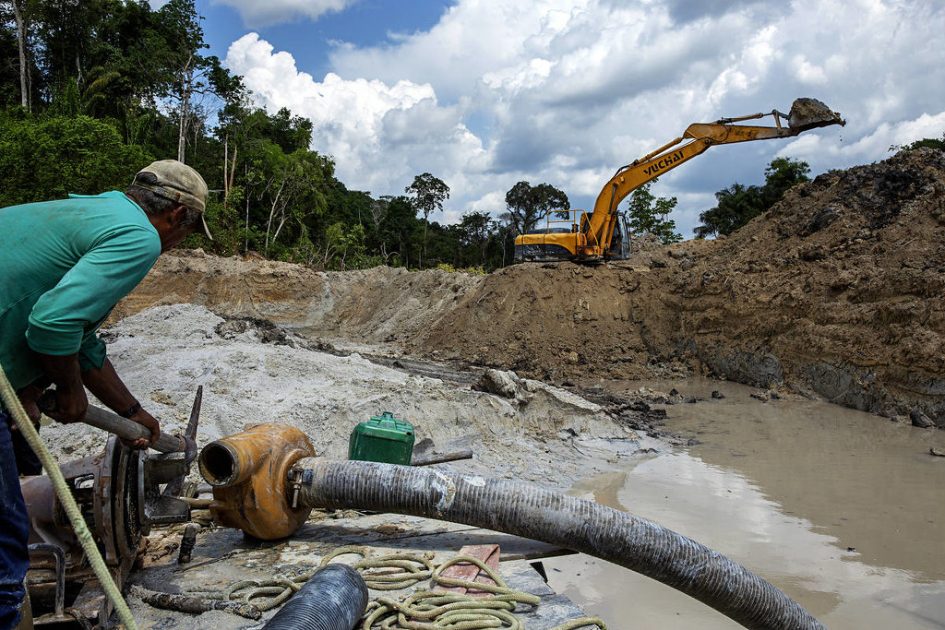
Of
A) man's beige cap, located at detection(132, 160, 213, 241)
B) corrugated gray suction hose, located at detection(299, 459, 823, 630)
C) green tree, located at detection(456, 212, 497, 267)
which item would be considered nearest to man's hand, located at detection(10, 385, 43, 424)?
man's beige cap, located at detection(132, 160, 213, 241)

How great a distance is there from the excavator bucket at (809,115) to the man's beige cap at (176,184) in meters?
13.6

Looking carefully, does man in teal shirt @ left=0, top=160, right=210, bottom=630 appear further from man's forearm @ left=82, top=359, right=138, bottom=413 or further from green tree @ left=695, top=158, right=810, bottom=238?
green tree @ left=695, top=158, right=810, bottom=238

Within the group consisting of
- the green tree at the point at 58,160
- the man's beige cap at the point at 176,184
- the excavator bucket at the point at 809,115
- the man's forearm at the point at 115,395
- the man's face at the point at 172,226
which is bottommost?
the man's forearm at the point at 115,395

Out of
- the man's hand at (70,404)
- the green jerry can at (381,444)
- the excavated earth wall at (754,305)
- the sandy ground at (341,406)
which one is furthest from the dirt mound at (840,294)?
the man's hand at (70,404)

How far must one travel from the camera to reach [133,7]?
2797 cm

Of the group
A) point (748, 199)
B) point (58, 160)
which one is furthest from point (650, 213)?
point (58, 160)

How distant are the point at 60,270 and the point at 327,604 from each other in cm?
147

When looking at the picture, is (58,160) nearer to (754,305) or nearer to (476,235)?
(754,305)

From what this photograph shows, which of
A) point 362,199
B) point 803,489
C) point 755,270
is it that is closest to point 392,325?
point 755,270

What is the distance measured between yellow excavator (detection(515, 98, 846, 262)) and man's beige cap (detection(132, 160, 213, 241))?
13552 millimetres

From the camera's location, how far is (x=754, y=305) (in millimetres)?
12430

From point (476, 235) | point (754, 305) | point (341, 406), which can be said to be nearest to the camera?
point (341, 406)

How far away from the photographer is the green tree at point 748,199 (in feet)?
85.0

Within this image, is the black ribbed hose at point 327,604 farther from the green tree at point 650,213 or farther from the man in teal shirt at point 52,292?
the green tree at point 650,213
